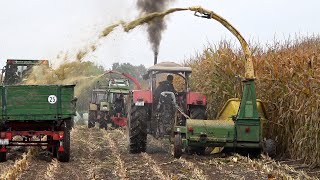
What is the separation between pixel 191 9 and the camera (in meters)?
12.7

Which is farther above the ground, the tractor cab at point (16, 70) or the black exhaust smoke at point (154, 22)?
the black exhaust smoke at point (154, 22)

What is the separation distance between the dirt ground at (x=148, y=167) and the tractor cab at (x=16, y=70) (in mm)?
2348

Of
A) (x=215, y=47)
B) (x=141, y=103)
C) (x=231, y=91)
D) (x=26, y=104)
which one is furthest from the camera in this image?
(x=215, y=47)

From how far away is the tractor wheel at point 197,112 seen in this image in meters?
13.7

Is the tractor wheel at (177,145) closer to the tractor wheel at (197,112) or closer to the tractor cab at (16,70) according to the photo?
the tractor wheel at (197,112)


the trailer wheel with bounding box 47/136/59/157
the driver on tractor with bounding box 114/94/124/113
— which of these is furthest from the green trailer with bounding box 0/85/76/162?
the driver on tractor with bounding box 114/94/124/113

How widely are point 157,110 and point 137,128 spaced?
0.77 m

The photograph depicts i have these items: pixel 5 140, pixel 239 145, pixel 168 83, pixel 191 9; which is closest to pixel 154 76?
pixel 168 83

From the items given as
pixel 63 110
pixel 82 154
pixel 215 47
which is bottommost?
pixel 82 154

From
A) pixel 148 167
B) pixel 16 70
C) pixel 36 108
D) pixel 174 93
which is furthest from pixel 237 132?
pixel 16 70

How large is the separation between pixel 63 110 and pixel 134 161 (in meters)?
1.85

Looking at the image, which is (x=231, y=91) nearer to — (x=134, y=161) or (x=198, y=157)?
Answer: (x=198, y=157)

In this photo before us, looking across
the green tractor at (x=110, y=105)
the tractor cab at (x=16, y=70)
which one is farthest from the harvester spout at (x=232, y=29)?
the green tractor at (x=110, y=105)

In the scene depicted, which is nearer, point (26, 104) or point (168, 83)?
point (26, 104)
